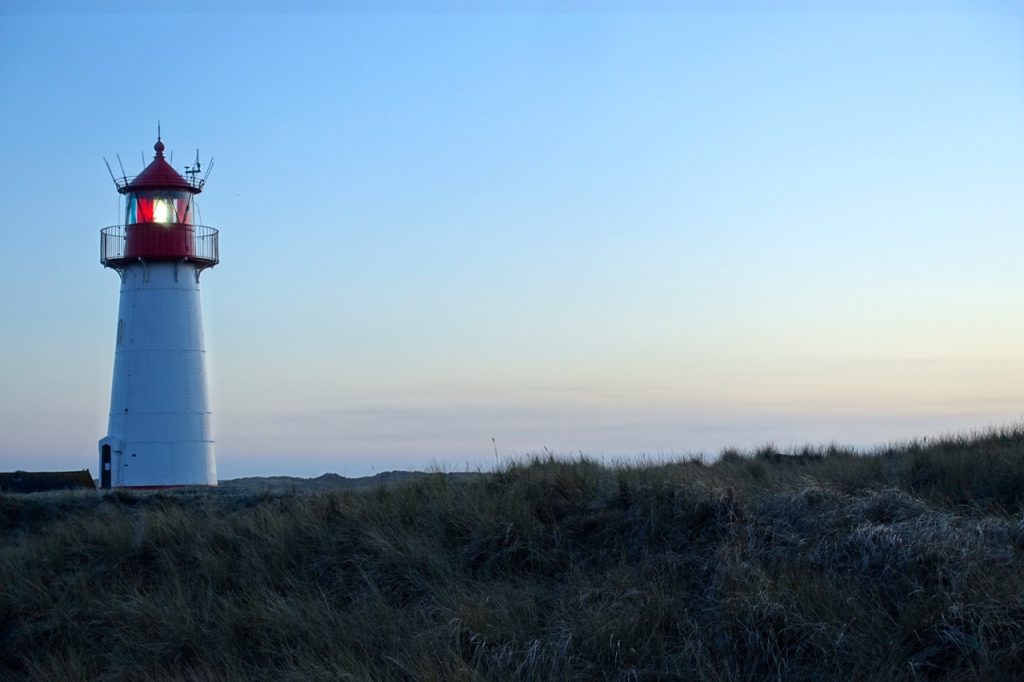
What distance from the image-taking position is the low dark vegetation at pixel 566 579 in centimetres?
739

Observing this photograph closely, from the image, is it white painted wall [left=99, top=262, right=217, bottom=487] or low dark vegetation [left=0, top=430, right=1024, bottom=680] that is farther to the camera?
white painted wall [left=99, top=262, right=217, bottom=487]

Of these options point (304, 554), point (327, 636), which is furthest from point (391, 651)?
point (304, 554)

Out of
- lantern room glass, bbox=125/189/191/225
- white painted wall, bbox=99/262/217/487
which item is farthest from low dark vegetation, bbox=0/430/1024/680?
Answer: lantern room glass, bbox=125/189/191/225

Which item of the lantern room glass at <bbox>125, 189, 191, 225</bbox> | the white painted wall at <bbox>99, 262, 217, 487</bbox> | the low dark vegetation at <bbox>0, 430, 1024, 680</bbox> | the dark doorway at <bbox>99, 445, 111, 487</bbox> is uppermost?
the lantern room glass at <bbox>125, 189, 191, 225</bbox>

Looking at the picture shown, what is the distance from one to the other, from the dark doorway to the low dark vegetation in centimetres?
811

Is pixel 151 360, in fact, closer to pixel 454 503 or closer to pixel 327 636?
pixel 454 503

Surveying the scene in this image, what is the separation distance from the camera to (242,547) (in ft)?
36.6

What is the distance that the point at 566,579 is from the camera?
9.22 meters

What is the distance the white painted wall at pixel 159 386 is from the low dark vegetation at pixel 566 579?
25.6 ft

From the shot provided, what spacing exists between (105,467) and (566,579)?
14.9 meters

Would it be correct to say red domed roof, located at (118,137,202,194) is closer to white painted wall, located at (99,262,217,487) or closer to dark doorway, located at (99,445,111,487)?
white painted wall, located at (99,262,217,487)

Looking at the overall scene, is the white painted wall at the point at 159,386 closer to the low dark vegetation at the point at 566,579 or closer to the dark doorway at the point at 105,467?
the dark doorway at the point at 105,467

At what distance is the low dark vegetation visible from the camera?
7395mm

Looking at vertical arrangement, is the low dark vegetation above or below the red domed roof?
below
